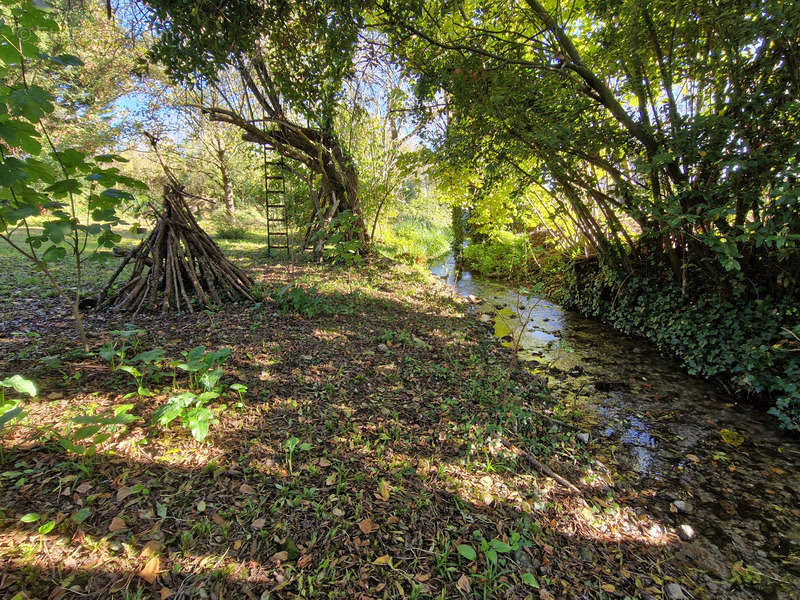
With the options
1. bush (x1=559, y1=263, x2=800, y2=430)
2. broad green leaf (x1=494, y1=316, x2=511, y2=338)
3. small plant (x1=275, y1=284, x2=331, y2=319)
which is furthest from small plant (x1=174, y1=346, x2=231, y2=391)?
bush (x1=559, y1=263, x2=800, y2=430)

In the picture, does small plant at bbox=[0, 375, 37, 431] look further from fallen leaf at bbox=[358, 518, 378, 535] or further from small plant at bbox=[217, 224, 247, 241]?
small plant at bbox=[217, 224, 247, 241]

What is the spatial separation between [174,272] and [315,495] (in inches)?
141

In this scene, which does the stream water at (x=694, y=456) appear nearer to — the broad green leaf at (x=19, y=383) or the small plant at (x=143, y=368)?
the small plant at (x=143, y=368)

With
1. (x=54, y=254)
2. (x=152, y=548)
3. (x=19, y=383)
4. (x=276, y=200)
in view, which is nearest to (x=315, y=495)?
(x=152, y=548)

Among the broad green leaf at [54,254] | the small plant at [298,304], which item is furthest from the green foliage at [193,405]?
the small plant at [298,304]

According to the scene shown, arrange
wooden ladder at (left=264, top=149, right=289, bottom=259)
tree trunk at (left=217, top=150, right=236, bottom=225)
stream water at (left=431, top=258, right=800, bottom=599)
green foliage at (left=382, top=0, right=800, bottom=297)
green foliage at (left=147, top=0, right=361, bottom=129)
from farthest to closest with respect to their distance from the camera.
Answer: tree trunk at (left=217, top=150, right=236, bottom=225)
wooden ladder at (left=264, top=149, right=289, bottom=259)
green foliage at (left=147, top=0, right=361, bottom=129)
green foliage at (left=382, top=0, right=800, bottom=297)
stream water at (left=431, top=258, right=800, bottom=599)

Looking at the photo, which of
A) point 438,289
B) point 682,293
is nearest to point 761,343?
point 682,293

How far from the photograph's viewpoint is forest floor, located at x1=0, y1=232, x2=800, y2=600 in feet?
4.63

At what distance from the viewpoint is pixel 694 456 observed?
112 inches

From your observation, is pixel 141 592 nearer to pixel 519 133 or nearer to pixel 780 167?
pixel 780 167

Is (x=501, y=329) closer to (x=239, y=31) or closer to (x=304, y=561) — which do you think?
(x=304, y=561)

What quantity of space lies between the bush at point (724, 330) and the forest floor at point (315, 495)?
924 millimetres

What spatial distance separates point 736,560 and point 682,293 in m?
3.56

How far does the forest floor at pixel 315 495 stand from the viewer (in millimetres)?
1410
